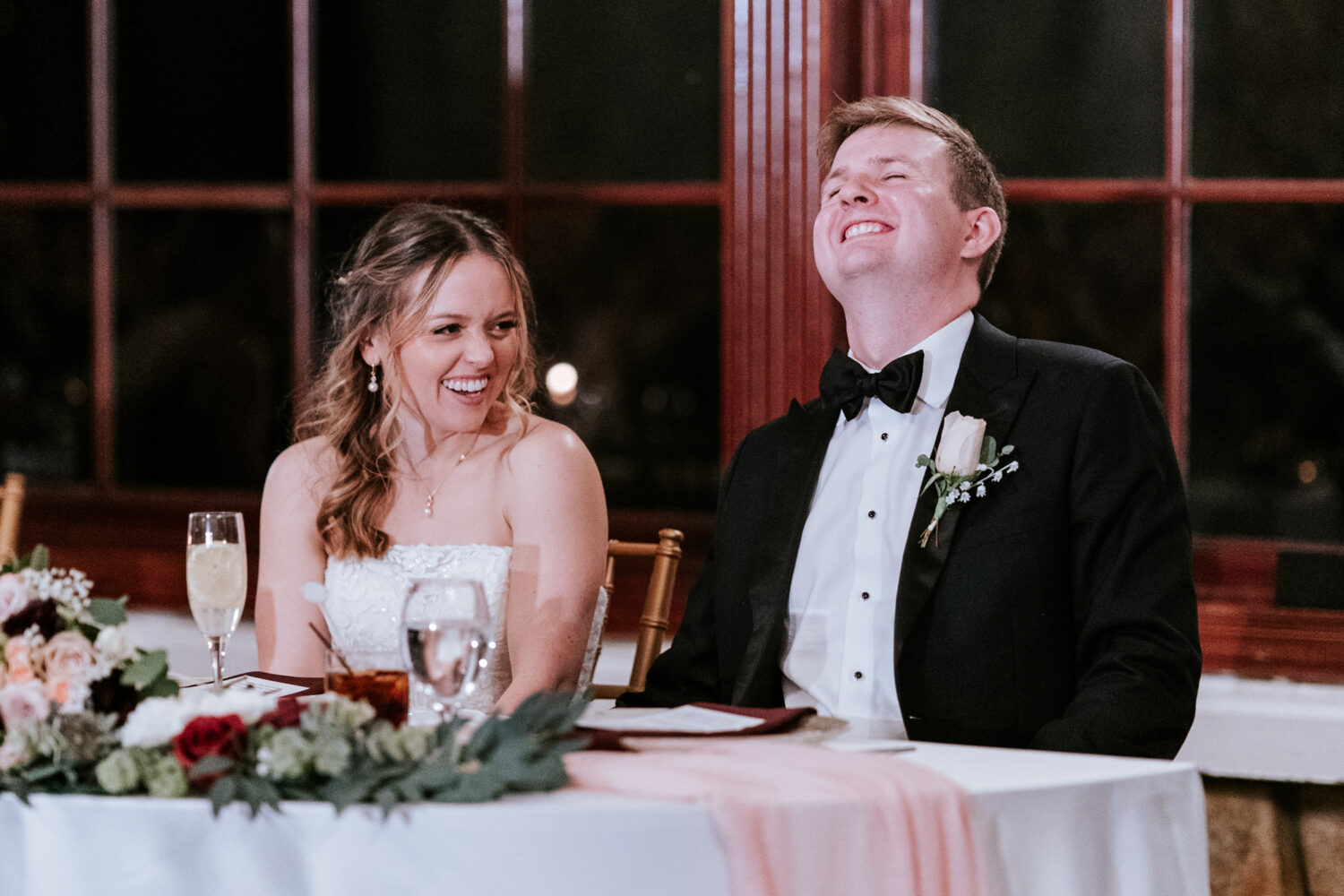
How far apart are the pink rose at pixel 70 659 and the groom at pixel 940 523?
2.97 feet

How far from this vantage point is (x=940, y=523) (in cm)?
185

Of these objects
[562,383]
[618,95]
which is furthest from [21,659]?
[618,95]

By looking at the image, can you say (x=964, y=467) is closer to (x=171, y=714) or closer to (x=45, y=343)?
(x=171, y=714)

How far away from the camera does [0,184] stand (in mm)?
3465

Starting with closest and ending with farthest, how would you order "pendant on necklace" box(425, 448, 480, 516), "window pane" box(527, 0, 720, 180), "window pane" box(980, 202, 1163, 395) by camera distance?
1. "pendant on necklace" box(425, 448, 480, 516)
2. "window pane" box(980, 202, 1163, 395)
3. "window pane" box(527, 0, 720, 180)

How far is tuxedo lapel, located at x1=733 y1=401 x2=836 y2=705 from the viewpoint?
1.94 meters

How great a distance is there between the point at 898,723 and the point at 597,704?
0.43 meters

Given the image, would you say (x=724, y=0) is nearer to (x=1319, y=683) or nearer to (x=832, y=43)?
(x=832, y=43)

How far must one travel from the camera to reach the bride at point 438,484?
224 centimetres

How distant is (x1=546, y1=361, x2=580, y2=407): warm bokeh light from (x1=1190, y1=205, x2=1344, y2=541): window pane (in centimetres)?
138

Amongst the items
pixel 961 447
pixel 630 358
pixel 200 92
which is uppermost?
pixel 200 92

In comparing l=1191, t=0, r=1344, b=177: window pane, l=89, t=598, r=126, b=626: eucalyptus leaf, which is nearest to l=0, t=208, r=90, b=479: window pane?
l=89, t=598, r=126, b=626: eucalyptus leaf

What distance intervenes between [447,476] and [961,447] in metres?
0.95

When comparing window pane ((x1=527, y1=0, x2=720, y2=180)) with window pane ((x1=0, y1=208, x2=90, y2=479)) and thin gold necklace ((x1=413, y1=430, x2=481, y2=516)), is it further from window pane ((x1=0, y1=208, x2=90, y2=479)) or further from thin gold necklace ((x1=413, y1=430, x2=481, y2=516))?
window pane ((x1=0, y1=208, x2=90, y2=479))
